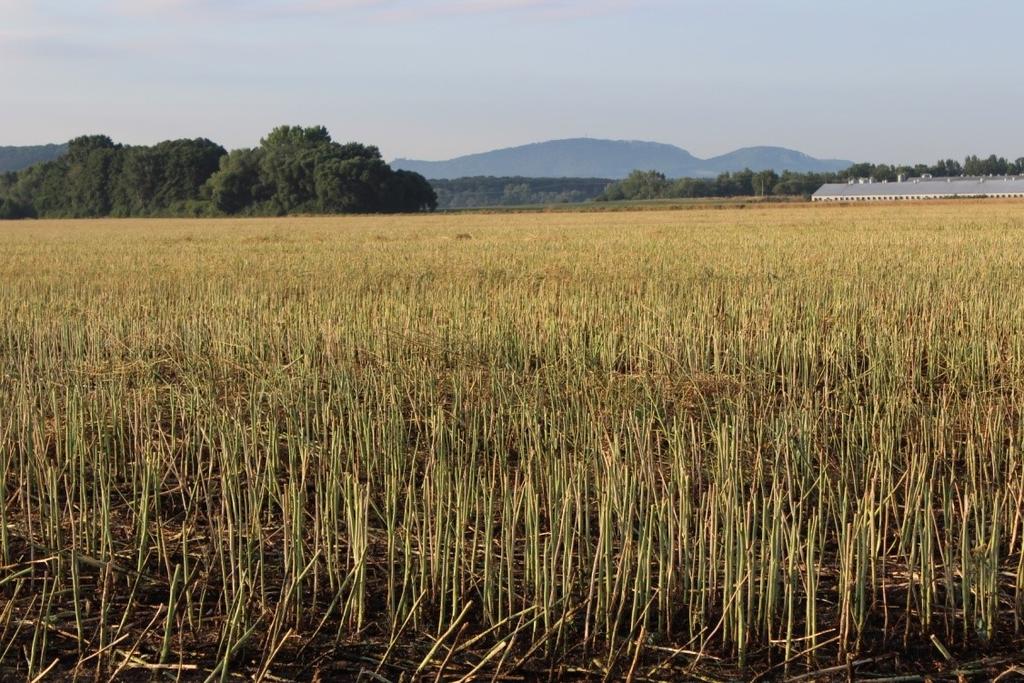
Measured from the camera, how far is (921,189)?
94.0m

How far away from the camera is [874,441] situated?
477 cm

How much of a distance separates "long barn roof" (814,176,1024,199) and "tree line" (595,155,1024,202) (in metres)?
10.0

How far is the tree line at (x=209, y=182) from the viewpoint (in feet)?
248

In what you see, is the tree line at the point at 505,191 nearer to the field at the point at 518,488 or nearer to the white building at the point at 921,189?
the white building at the point at 921,189

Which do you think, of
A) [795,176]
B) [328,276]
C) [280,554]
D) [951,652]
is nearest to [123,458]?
[280,554]

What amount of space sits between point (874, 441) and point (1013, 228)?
798 inches

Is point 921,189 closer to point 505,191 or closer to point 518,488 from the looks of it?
point 505,191

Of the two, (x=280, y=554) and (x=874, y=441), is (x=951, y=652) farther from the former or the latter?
(x=280, y=554)

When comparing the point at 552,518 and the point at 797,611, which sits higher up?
the point at 552,518

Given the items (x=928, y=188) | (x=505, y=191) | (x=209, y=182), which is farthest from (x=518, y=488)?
(x=505, y=191)

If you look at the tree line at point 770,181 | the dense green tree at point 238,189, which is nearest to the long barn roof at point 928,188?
the tree line at point 770,181

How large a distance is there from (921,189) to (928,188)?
0.78m

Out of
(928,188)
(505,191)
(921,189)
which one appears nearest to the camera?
(921,189)

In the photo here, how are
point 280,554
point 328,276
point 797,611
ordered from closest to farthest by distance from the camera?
point 797,611, point 280,554, point 328,276
